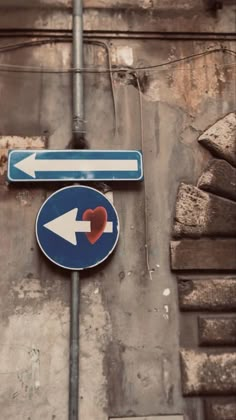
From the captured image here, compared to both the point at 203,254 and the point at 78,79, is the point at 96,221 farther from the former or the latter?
the point at 78,79

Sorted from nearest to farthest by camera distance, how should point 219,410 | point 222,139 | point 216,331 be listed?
point 219,410, point 216,331, point 222,139

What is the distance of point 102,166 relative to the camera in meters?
3.09

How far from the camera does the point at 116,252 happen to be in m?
3.01

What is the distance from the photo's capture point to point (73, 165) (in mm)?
3076

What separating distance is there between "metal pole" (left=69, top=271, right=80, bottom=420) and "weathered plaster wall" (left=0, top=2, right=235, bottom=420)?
5 cm

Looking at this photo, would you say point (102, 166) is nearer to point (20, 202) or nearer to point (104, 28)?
point (20, 202)

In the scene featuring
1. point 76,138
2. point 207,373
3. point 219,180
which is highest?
point 76,138

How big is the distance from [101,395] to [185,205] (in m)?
1.28

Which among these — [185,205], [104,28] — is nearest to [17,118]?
[104,28]

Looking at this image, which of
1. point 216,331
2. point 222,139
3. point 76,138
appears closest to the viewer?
point 216,331

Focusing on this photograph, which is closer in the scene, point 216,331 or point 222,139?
point 216,331

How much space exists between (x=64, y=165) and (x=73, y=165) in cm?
6

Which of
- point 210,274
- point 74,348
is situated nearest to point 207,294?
point 210,274

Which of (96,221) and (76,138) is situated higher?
(76,138)
